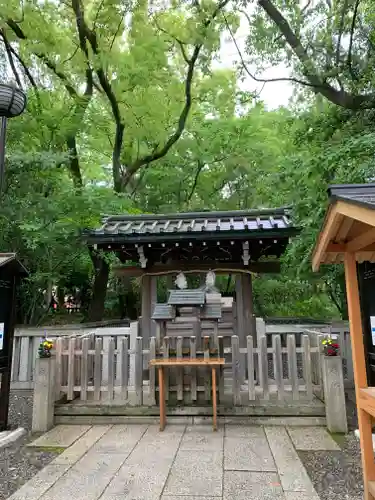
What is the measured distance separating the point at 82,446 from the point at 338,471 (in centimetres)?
326

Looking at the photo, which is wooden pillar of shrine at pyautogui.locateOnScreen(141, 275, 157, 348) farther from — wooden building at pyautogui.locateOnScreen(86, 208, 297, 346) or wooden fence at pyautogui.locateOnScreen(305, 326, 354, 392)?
wooden fence at pyautogui.locateOnScreen(305, 326, 354, 392)

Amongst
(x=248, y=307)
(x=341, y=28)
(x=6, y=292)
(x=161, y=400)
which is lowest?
(x=161, y=400)

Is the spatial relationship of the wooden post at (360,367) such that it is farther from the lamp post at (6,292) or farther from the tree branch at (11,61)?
the tree branch at (11,61)

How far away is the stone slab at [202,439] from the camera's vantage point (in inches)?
187

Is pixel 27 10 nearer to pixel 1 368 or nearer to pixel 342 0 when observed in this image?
pixel 342 0

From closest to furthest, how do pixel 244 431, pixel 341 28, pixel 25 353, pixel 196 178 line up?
pixel 244 431
pixel 25 353
pixel 341 28
pixel 196 178

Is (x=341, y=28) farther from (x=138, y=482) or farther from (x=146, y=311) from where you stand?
(x=138, y=482)

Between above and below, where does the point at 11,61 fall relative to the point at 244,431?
above

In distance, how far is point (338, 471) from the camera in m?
4.00

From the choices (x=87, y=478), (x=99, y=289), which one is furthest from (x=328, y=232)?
(x=99, y=289)

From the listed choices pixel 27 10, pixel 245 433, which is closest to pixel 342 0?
pixel 27 10

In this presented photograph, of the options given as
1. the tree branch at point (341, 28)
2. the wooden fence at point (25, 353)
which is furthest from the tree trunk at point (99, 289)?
the tree branch at point (341, 28)

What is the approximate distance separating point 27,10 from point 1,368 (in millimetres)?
10840

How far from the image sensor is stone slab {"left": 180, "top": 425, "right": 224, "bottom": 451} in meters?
4.74
